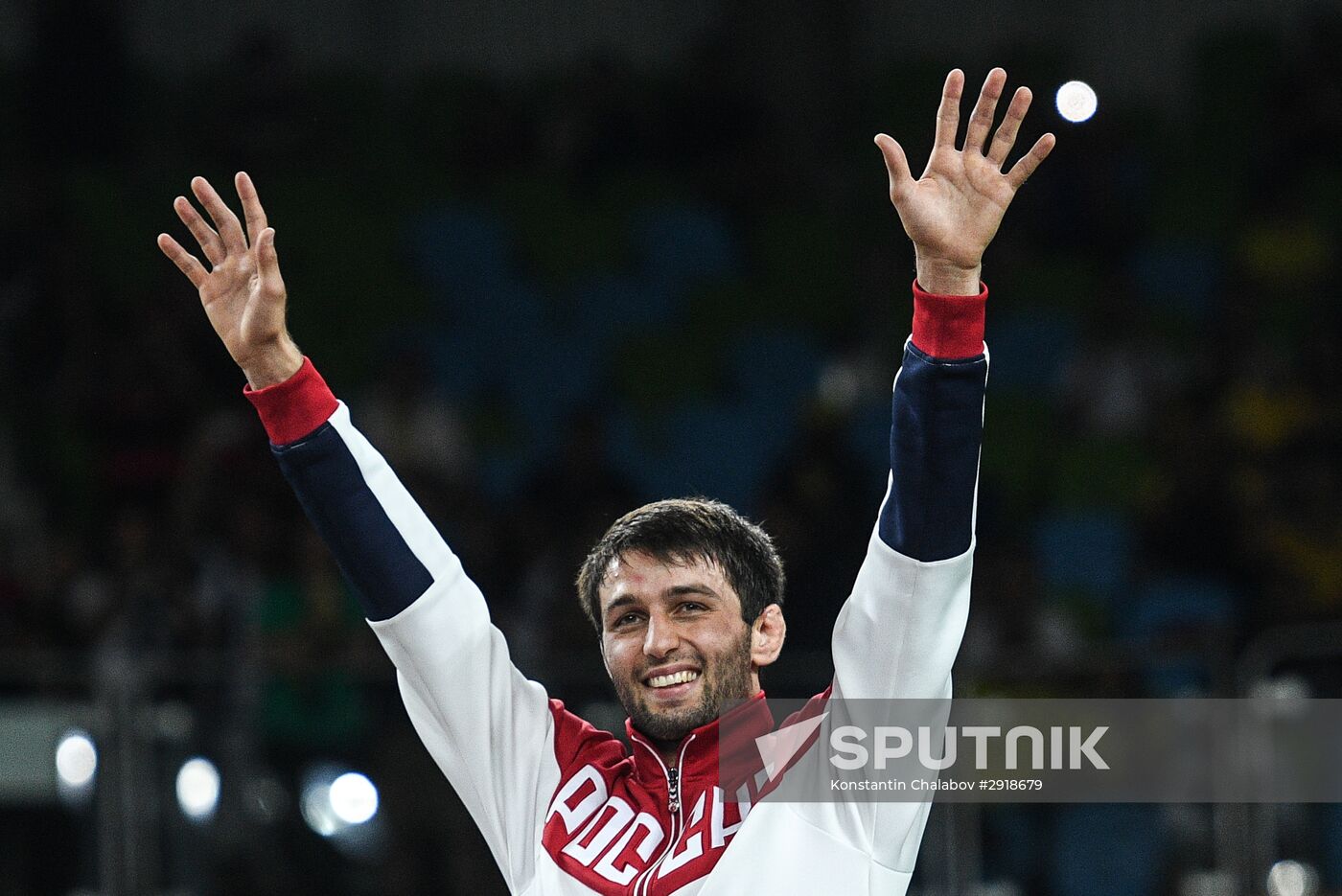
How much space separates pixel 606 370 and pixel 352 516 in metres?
5.82

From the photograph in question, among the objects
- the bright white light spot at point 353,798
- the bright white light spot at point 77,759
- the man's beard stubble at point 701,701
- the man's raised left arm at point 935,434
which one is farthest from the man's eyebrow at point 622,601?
the bright white light spot at point 77,759

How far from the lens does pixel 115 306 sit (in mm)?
7984

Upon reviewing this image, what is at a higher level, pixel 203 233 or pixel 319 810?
pixel 319 810

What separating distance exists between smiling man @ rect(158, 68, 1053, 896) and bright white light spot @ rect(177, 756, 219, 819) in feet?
9.88

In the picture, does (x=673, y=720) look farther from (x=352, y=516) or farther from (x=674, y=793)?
(x=352, y=516)

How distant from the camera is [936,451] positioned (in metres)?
2.47

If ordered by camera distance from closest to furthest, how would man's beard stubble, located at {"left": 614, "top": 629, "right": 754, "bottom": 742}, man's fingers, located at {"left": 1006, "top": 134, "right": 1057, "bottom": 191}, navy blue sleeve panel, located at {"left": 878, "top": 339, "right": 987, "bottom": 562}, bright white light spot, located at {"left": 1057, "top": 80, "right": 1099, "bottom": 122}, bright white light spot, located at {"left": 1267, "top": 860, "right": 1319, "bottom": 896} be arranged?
navy blue sleeve panel, located at {"left": 878, "top": 339, "right": 987, "bottom": 562} → man's fingers, located at {"left": 1006, "top": 134, "right": 1057, "bottom": 191} → man's beard stubble, located at {"left": 614, "top": 629, "right": 754, "bottom": 742} → bright white light spot, located at {"left": 1057, "top": 80, "right": 1099, "bottom": 122} → bright white light spot, located at {"left": 1267, "top": 860, "right": 1319, "bottom": 896}

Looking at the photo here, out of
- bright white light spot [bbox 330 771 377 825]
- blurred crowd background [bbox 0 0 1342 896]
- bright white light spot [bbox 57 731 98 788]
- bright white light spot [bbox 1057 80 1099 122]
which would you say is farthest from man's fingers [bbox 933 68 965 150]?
bright white light spot [bbox 57 731 98 788]

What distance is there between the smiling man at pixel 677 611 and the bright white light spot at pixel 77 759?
3.09 m

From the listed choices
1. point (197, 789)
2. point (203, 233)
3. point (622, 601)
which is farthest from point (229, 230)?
point (197, 789)

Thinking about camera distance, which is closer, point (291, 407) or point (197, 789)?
point (291, 407)

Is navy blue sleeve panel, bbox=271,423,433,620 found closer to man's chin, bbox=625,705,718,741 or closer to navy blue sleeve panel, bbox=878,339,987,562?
man's chin, bbox=625,705,718,741

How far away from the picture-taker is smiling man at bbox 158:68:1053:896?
251cm

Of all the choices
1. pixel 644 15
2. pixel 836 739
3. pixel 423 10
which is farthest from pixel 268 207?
pixel 836 739
